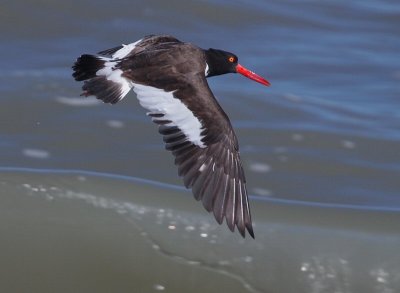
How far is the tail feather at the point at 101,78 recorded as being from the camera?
6430mm

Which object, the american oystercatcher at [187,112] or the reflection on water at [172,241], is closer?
the american oystercatcher at [187,112]

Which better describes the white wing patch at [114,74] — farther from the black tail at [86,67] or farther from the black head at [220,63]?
the black head at [220,63]

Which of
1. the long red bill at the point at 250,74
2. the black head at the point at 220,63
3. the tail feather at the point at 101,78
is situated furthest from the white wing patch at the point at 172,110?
the long red bill at the point at 250,74

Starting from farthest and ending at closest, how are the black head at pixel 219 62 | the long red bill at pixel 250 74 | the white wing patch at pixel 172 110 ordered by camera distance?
the long red bill at pixel 250 74 → the black head at pixel 219 62 → the white wing patch at pixel 172 110

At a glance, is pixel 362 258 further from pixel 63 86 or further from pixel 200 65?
pixel 63 86

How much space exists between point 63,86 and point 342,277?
333 cm

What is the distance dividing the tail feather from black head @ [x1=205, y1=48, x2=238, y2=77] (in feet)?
2.28

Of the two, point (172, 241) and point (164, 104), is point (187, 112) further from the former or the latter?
point (172, 241)

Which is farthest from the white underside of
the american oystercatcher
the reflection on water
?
the reflection on water

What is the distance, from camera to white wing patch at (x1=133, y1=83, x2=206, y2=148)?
6.16m

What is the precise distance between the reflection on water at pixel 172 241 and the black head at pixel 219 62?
902 mm

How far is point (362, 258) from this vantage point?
6.97 m

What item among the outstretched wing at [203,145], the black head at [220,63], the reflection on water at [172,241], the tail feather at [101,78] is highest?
the black head at [220,63]

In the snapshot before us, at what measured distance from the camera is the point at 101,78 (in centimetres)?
653
